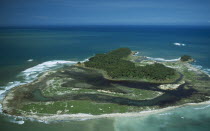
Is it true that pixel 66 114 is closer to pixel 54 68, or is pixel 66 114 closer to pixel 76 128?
pixel 76 128

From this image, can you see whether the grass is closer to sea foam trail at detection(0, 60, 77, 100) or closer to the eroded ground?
the eroded ground

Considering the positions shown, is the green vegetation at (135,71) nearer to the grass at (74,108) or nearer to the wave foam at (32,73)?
the wave foam at (32,73)

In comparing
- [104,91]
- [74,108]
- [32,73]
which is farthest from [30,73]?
[74,108]

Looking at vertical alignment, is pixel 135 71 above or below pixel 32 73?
above

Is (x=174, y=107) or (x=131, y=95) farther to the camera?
(x=131, y=95)

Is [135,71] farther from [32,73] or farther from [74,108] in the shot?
[32,73]

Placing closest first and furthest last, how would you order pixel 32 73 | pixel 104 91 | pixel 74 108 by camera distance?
pixel 74 108 < pixel 104 91 < pixel 32 73

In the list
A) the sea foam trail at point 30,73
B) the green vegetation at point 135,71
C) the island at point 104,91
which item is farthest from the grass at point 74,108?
the green vegetation at point 135,71

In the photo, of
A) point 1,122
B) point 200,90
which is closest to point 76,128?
point 1,122

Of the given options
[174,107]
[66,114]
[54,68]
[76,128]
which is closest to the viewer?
[76,128]
